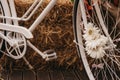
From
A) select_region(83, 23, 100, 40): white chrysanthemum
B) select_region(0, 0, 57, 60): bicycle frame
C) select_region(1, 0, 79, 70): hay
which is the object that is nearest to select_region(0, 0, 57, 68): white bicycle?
select_region(0, 0, 57, 60): bicycle frame

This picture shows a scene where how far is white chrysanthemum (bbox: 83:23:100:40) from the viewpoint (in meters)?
2.24

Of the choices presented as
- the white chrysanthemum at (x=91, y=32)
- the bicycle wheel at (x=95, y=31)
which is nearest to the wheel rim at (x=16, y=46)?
the bicycle wheel at (x=95, y=31)

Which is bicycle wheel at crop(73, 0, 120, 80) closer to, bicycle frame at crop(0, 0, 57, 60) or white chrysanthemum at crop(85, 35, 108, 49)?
white chrysanthemum at crop(85, 35, 108, 49)

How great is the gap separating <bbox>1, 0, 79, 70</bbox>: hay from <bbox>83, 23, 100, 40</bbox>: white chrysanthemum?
2.26ft

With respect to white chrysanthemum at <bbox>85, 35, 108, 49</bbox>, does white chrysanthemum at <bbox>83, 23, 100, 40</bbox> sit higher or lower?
higher

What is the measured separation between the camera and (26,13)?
8.74 feet

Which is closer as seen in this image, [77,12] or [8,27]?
[77,12]

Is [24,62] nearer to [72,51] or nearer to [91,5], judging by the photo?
[72,51]

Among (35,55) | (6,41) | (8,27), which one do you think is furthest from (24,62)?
(8,27)

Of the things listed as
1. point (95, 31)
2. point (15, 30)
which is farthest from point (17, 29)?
point (95, 31)

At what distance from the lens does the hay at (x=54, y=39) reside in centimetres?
295

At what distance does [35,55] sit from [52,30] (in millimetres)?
248

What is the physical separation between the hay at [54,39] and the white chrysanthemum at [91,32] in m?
0.69

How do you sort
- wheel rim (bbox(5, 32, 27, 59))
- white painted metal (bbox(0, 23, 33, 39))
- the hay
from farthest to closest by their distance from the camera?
the hay → wheel rim (bbox(5, 32, 27, 59)) → white painted metal (bbox(0, 23, 33, 39))
